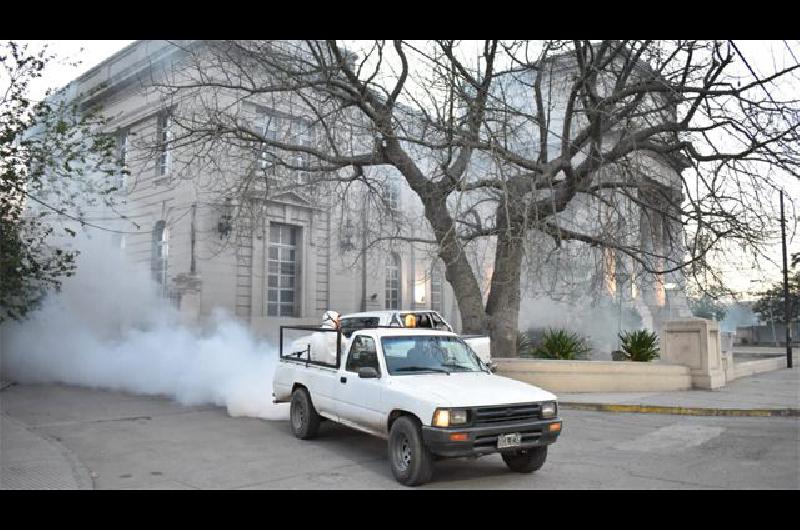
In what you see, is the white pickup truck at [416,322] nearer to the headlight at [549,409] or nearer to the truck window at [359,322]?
the truck window at [359,322]

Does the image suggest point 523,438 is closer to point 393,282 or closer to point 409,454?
point 409,454

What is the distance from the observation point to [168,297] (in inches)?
864

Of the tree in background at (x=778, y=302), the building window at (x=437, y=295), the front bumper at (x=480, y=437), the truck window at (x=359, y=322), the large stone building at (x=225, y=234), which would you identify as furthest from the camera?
the tree in background at (x=778, y=302)

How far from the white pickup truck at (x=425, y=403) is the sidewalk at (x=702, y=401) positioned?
5.61 m

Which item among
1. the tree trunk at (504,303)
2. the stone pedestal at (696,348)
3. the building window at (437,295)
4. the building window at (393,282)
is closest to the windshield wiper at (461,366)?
the tree trunk at (504,303)

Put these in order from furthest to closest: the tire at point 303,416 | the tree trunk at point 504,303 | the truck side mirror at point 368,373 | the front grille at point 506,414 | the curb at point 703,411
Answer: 1. the tree trunk at point 504,303
2. the curb at point 703,411
3. the tire at point 303,416
4. the truck side mirror at point 368,373
5. the front grille at point 506,414

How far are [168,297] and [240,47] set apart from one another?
11.2 meters

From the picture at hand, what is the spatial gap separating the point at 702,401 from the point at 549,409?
7844mm

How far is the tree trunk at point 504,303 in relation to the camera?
16094mm

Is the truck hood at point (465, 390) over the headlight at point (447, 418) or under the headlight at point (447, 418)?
over

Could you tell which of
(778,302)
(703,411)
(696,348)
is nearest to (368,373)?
(703,411)

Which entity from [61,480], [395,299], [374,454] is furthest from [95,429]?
[395,299]

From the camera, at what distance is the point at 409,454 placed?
684 centimetres
